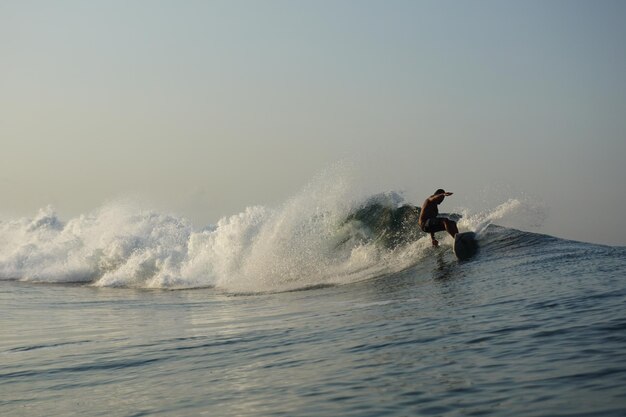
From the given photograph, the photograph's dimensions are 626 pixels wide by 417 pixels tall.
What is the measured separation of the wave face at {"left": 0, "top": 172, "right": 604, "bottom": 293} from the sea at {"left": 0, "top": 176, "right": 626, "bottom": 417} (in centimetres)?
13

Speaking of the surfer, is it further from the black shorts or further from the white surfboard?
the white surfboard

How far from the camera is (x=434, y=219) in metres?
19.7

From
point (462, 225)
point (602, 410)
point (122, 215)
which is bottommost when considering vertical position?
point (602, 410)

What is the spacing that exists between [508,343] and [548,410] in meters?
2.50

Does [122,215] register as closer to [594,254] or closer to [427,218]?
[427,218]

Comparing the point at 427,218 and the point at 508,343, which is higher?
the point at 427,218

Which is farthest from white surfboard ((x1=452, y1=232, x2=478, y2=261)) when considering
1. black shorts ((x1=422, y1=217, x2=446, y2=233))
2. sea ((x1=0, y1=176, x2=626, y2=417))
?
black shorts ((x1=422, y1=217, x2=446, y2=233))

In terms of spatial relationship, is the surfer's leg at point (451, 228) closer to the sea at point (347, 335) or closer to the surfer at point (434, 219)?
the surfer at point (434, 219)

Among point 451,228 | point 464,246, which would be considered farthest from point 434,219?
point 464,246

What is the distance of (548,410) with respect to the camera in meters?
4.93

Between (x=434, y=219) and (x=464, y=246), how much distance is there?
1688 mm

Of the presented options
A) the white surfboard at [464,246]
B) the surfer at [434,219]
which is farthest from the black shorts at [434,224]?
the white surfboard at [464,246]

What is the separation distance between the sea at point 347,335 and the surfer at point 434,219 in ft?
2.16

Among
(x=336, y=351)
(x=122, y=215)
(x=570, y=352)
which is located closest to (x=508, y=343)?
(x=570, y=352)
